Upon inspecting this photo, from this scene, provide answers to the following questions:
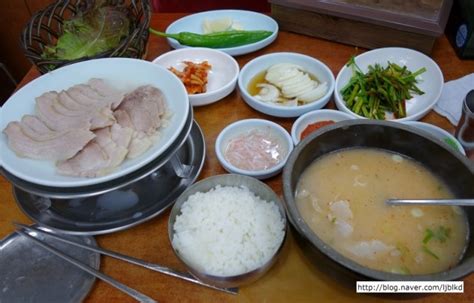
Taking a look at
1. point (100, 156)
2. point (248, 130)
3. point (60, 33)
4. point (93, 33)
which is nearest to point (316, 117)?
point (248, 130)

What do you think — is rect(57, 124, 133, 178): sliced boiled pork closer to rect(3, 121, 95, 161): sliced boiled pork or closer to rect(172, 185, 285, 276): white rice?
rect(3, 121, 95, 161): sliced boiled pork

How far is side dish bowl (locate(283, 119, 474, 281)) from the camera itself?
2.95 ft

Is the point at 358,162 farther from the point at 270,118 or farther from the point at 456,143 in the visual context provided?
the point at 270,118

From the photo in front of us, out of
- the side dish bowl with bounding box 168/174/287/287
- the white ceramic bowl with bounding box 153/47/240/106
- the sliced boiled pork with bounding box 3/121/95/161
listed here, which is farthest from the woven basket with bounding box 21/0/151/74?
the side dish bowl with bounding box 168/174/287/287

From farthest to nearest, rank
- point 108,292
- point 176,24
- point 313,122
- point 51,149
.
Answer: point 176,24 < point 313,122 < point 51,149 < point 108,292

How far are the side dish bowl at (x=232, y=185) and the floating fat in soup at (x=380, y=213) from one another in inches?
6.5

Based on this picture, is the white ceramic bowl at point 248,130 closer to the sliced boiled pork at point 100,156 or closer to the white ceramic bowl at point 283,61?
the white ceramic bowl at point 283,61

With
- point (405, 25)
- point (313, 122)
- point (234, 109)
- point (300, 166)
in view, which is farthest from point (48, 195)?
point (405, 25)

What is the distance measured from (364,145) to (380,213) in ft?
0.80

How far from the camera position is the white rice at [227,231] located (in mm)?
1149

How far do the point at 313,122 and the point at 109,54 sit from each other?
1.00 meters

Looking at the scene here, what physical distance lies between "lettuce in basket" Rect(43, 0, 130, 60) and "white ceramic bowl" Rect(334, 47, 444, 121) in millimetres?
1175

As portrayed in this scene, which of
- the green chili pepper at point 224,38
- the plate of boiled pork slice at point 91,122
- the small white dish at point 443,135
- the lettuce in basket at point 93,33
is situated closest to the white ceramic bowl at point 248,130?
the plate of boiled pork slice at point 91,122

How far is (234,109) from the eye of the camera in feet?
6.04
